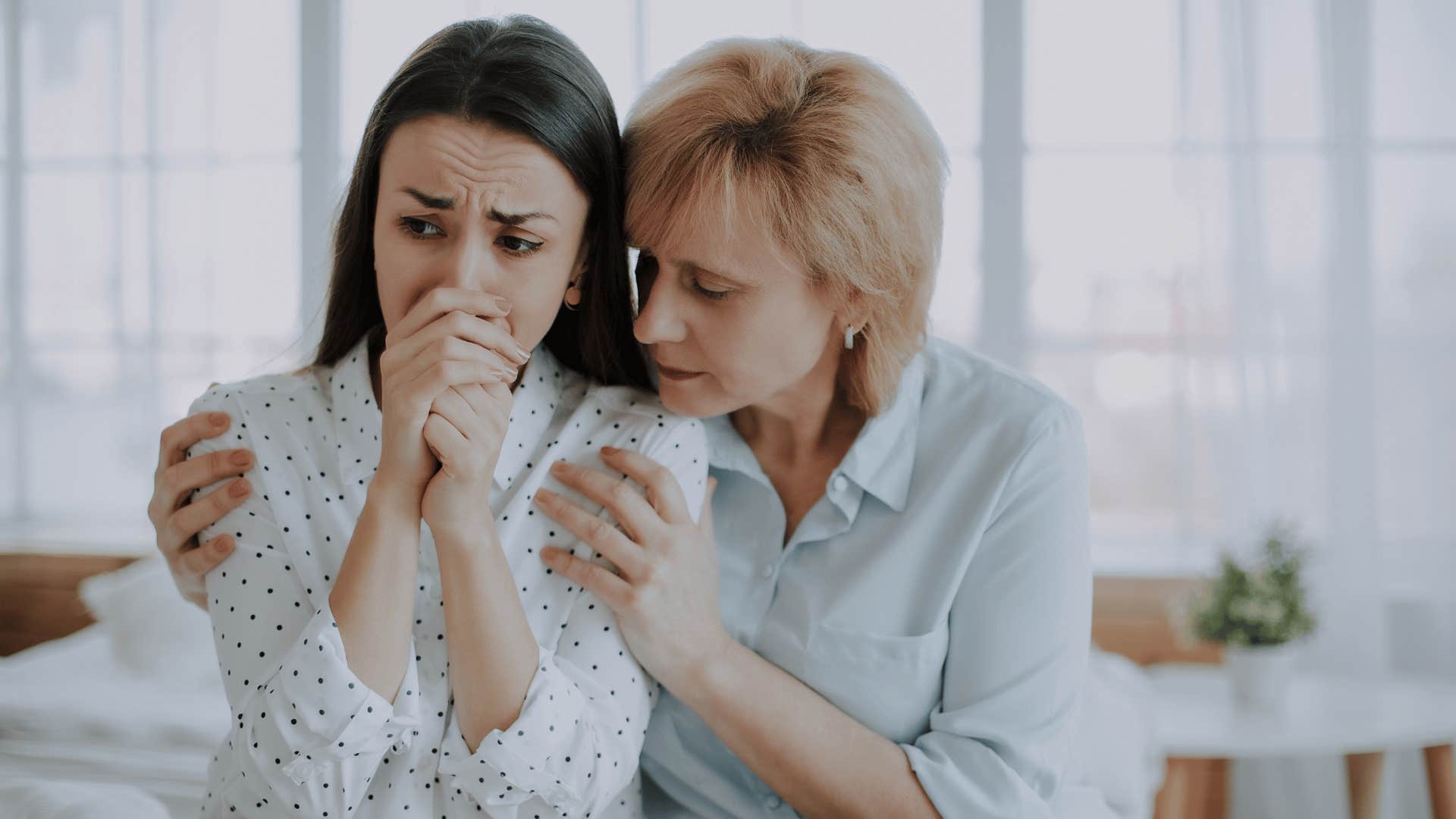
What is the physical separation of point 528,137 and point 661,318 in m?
0.25

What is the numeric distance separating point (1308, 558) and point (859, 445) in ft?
5.29

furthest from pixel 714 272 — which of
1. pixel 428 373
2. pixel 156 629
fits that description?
pixel 156 629

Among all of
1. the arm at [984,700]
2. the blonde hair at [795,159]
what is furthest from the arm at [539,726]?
the blonde hair at [795,159]

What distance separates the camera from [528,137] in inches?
44.9

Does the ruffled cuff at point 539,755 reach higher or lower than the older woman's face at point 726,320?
lower

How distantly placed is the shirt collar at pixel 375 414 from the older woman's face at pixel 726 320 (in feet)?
0.51

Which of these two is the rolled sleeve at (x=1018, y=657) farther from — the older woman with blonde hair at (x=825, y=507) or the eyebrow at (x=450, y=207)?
the eyebrow at (x=450, y=207)

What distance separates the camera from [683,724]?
1385mm

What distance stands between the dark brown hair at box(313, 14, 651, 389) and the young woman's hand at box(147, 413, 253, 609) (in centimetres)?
19

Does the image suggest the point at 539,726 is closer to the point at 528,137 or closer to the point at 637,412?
the point at 637,412

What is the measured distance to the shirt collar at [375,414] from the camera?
1248 mm

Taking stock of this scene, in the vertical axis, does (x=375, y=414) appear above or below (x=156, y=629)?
above

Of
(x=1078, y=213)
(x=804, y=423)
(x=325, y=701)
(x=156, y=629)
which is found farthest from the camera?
(x=1078, y=213)

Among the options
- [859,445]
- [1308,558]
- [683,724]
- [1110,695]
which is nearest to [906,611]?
[859,445]
